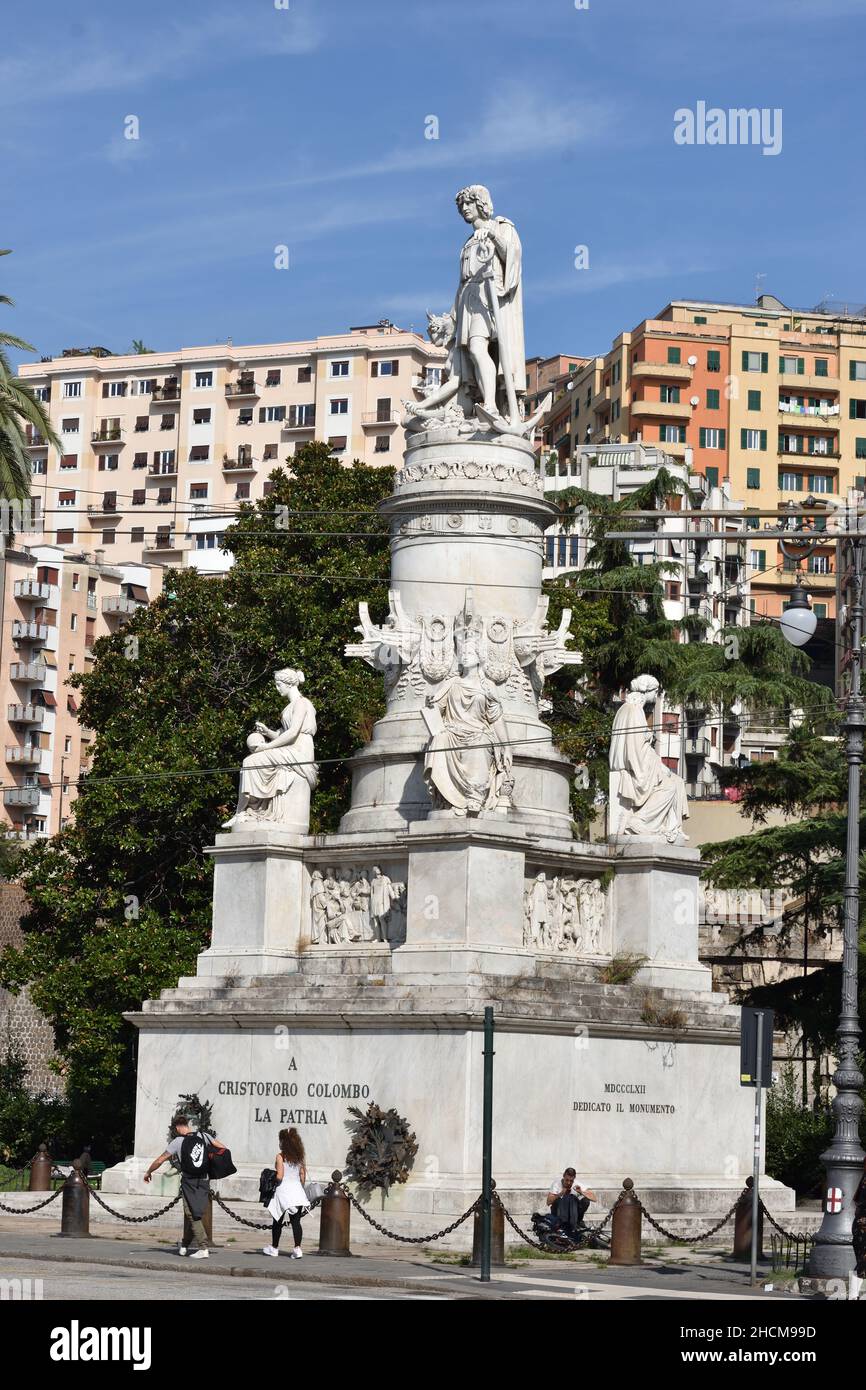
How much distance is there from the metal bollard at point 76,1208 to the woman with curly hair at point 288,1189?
366 centimetres

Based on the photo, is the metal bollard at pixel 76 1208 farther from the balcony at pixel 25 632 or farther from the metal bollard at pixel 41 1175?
the balcony at pixel 25 632

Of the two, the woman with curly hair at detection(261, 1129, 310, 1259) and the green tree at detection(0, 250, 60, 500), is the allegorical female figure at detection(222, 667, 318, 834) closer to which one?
the woman with curly hair at detection(261, 1129, 310, 1259)

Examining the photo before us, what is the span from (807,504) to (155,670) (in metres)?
22.3

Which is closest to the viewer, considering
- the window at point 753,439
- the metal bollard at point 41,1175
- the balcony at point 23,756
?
the metal bollard at point 41,1175

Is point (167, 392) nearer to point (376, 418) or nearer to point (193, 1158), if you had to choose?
point (376, 418)

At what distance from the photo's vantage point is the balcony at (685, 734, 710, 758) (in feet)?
322

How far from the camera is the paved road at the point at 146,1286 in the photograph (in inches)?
811

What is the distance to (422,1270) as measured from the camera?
2552 centimetres

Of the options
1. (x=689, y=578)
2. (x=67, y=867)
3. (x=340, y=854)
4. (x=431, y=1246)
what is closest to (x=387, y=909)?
(x=340, y=854)

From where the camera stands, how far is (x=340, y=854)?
33.3 m

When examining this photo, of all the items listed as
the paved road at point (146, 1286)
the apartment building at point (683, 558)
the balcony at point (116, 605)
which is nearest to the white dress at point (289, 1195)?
the paved road at point (146, 1286)

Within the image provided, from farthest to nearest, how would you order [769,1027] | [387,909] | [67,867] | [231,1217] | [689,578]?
[689,578]
[67,867]
[387,909]
[231,1217]
[769,1027]

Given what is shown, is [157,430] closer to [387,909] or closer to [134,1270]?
[387,909]

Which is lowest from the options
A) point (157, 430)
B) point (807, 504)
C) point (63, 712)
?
point (807, 504)
